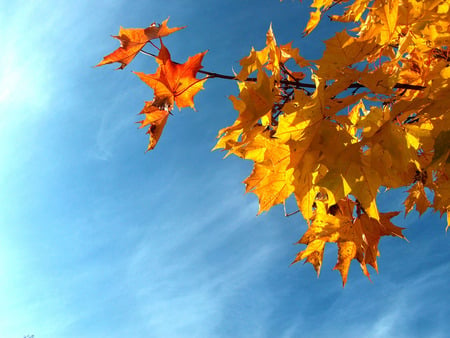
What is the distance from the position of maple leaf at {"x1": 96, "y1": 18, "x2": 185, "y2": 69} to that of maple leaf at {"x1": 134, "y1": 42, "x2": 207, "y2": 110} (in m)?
0.12

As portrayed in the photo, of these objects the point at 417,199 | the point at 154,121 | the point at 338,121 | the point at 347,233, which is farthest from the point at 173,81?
the point at 417,199

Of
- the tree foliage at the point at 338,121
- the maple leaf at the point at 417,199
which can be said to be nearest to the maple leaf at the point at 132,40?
the tree foliage at the point at 338,121

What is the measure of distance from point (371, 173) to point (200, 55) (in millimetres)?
915

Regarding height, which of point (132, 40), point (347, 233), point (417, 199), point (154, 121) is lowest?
point (347, 233)

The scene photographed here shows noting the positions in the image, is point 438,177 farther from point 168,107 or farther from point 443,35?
point 168,107

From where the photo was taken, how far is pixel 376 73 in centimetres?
135

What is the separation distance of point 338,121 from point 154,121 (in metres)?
0.92

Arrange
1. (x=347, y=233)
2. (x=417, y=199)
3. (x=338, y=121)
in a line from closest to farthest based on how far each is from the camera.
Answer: (x=338, y=121)
(x=347, y=233)
(x=417, y=199)

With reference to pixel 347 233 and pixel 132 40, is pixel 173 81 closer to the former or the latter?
pixel 132 40

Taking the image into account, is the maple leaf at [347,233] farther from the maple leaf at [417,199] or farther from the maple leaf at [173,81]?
the maple leaf at [173,81]

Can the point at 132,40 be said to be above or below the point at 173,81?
above

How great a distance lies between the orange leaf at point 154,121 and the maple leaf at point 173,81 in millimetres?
68

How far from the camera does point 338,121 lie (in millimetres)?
1453

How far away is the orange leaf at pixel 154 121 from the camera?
185 centimetres
